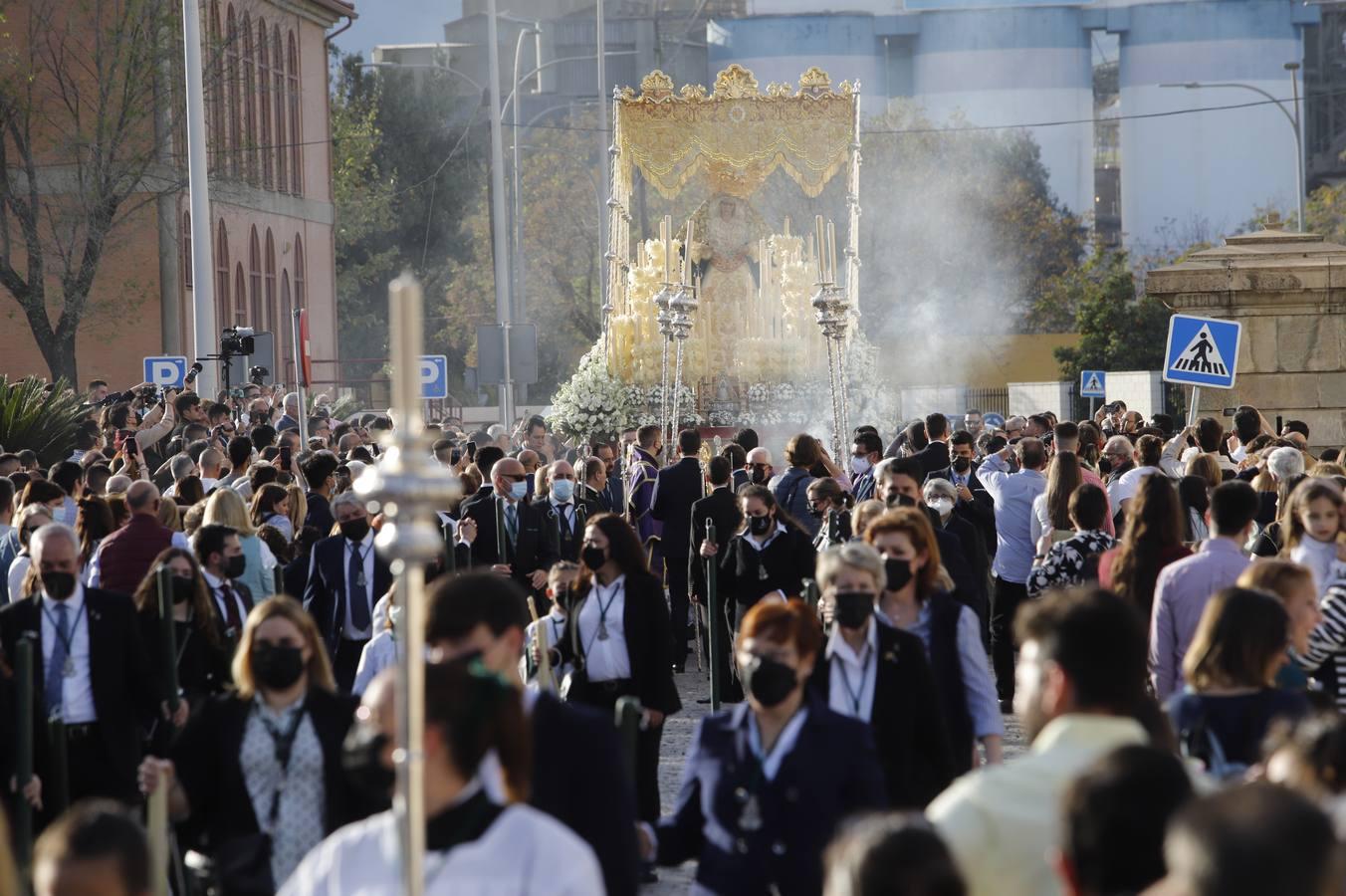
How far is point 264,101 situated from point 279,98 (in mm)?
1128

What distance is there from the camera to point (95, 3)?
38938mm

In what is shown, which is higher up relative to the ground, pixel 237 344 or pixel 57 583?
pixel 237 344

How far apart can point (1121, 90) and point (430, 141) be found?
24.7 m

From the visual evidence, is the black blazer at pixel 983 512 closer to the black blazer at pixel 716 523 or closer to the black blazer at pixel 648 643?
the black blazer at pixel 716 523

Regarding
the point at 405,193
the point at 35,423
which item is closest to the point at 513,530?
the point at 35,423

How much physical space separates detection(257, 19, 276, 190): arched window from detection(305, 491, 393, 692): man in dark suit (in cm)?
3853

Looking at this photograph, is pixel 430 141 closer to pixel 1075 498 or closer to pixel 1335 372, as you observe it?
pixel 1335 372

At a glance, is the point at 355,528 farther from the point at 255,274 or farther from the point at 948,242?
the point at 948,242

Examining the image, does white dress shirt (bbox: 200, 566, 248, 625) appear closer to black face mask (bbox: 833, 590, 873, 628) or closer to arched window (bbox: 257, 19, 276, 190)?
black face mask (bbox: 833, 590, 873, 628)

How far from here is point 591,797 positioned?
494 cm

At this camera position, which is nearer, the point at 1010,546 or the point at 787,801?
the point at 787,801

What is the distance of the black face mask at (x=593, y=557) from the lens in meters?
8.52

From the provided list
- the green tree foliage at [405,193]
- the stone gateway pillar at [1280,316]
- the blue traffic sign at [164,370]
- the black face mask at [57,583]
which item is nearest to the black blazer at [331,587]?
the black face mask at [57,583]

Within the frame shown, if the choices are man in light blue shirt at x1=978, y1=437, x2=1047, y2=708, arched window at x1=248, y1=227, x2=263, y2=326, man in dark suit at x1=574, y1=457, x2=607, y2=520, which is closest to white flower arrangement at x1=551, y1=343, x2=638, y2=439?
man in dark suit at x1=574, y1=457, x2=607, y2=520
